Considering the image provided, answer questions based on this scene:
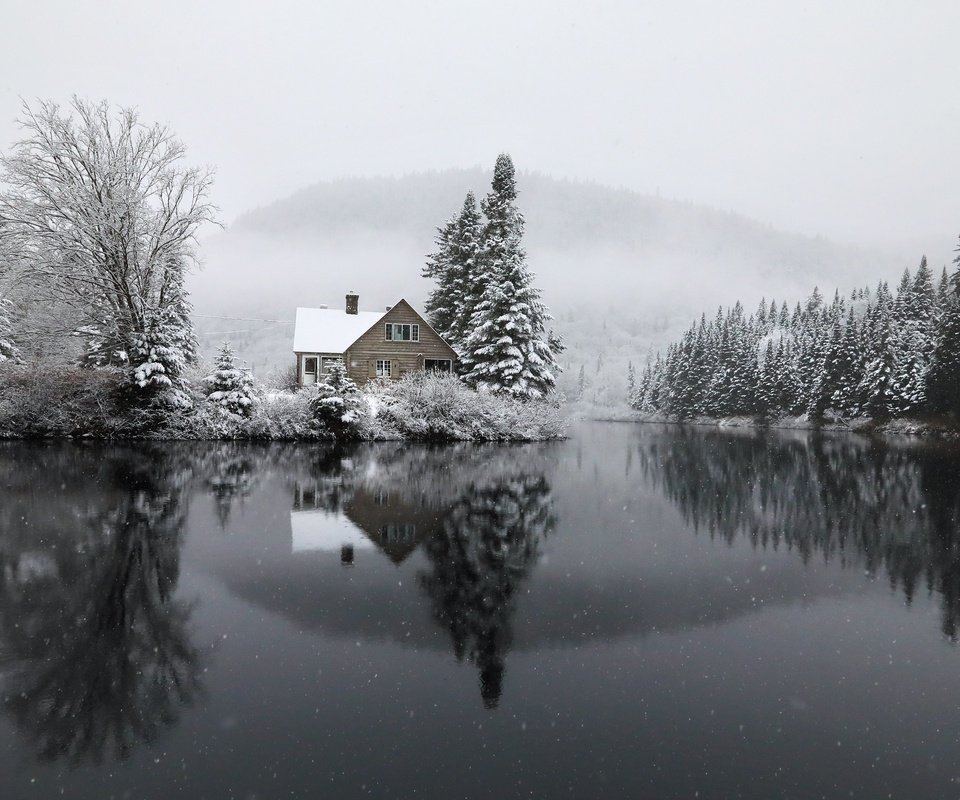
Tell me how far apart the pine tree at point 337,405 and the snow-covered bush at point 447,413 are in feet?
5.57

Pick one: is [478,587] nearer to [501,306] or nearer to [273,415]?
[273,415]

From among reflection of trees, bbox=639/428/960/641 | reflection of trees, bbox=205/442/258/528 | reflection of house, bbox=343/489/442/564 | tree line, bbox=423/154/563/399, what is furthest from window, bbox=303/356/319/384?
reflection of house, bbox=343/489/442/564

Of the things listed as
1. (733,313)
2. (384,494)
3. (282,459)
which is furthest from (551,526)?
(733,313)

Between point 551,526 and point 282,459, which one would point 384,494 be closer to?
point 551,526

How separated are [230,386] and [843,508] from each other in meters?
24.6

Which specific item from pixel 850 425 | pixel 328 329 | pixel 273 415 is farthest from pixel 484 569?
pixel 850 425

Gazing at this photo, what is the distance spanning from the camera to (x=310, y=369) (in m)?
40.9

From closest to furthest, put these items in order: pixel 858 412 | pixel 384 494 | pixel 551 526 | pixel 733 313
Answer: pixel 551 526 → pixel 384 494 → pixel 858 412 → pixel 733 313

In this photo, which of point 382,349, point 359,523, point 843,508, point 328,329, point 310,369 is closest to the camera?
point 359,523

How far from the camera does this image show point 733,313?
311ft

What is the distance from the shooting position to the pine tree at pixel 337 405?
25641 millimetres

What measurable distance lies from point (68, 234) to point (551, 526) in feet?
81.7

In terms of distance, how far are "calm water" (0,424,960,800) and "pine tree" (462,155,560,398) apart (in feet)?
65.6

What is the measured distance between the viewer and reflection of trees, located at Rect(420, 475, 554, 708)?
17.1 ft
